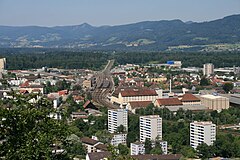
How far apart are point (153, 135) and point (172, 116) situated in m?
2.26

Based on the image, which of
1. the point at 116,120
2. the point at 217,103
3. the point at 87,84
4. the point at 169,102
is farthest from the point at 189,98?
the point at 87,84

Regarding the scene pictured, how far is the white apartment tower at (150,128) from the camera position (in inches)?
311

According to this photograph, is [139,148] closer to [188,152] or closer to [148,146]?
[148,146]

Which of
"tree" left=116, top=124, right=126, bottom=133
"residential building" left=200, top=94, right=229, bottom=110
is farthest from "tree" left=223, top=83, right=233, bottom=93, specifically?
"tree" left=116, top=124, right=126, bottom=133

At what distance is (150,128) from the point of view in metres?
7.91

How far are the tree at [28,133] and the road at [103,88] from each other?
32.1 feet

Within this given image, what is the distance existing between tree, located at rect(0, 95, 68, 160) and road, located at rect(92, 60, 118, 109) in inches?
385

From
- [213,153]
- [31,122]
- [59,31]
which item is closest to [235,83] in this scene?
[213,153]

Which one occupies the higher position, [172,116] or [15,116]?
[15,116]

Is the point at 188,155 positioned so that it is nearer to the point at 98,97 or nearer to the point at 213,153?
the point at 213,153

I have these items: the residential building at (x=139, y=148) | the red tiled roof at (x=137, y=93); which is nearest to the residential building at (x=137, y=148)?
the residential building at (x=139, y=148)

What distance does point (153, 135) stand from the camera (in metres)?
7.89

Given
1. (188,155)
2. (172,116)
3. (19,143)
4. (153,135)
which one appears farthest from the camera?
(172,116)

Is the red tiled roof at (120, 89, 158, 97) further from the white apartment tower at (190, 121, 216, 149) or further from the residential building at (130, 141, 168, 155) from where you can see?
the residential building at (130, 141, 168, 155)
